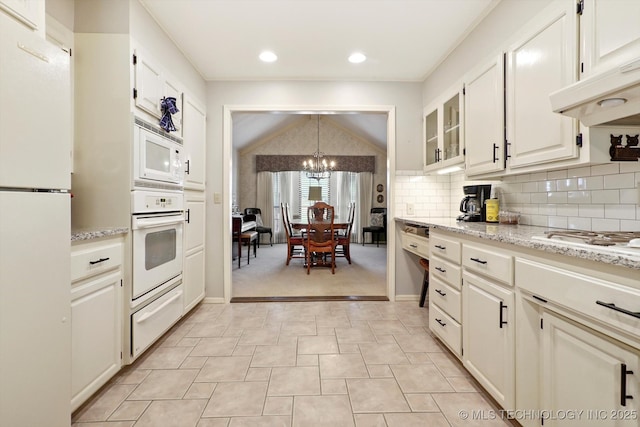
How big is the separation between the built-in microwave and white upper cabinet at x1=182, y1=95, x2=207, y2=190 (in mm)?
159

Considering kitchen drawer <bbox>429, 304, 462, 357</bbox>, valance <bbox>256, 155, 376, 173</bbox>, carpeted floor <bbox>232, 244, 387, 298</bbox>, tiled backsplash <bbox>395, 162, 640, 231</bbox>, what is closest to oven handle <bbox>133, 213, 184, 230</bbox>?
carpeted floor <bbox>232, 244, 387, 298</bbox>

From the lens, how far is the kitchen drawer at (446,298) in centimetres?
183

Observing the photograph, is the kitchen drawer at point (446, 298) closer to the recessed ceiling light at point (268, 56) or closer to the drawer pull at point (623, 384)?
the drawer pull at point (623, 384)

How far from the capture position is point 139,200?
1870 mm

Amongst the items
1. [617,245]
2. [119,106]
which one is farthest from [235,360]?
[617,245]

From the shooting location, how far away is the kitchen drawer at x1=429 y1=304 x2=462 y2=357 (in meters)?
1.84

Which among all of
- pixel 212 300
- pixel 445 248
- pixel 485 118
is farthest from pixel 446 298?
pixel 212 300

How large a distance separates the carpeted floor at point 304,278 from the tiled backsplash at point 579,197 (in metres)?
1.75

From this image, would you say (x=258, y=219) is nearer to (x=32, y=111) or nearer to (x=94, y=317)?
(x=94, y=317)

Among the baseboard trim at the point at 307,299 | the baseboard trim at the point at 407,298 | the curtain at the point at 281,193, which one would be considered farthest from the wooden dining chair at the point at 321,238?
the curtain at the point at 281,193

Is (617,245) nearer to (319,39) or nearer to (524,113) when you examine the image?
(524,113)

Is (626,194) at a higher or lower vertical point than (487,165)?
lower

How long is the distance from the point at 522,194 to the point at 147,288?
267cm

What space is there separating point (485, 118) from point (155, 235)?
7.87 feet
